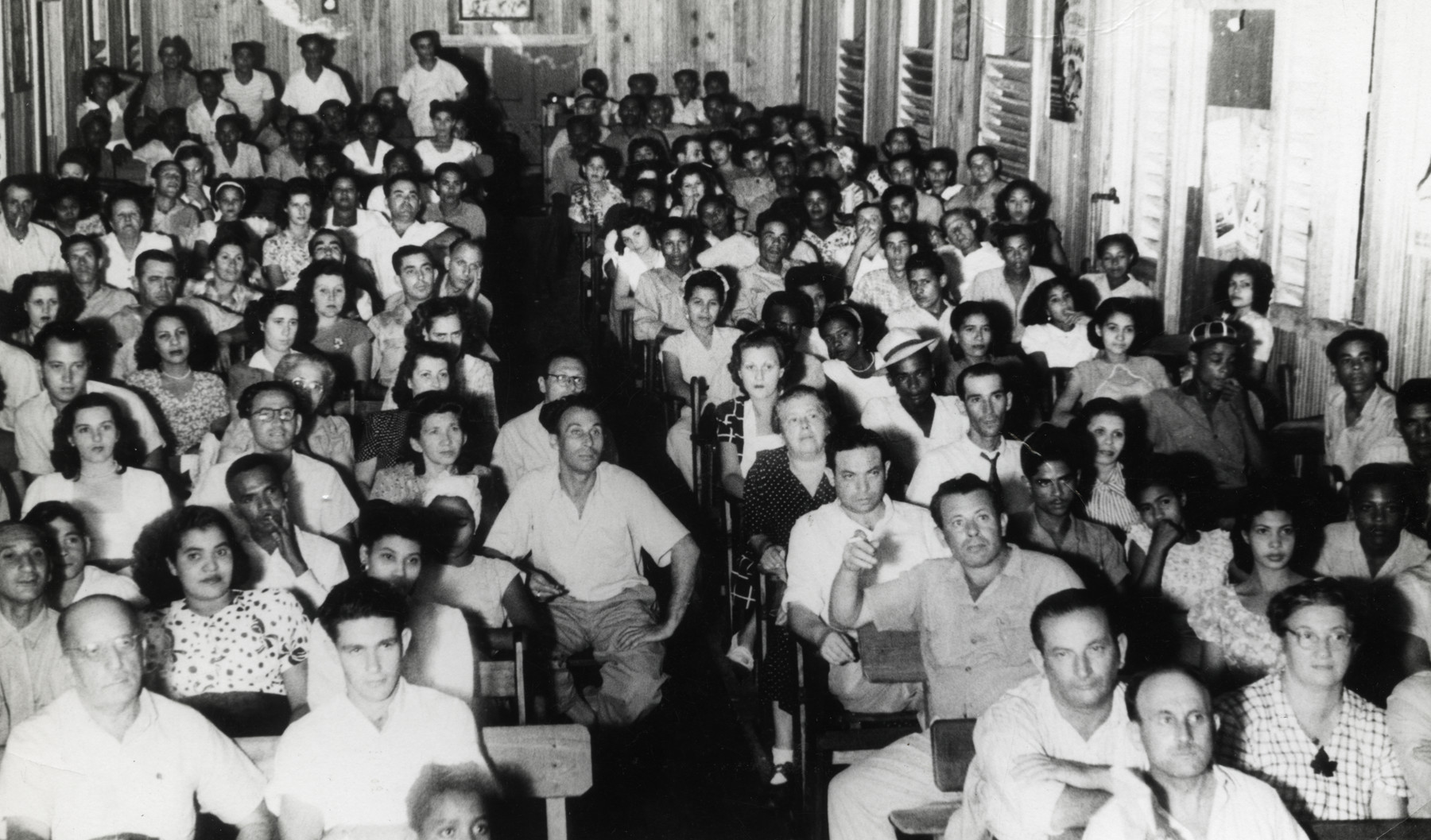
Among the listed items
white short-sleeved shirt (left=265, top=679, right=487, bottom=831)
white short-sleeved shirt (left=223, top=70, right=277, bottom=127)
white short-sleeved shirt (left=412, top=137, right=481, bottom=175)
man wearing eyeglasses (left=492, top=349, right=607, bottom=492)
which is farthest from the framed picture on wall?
white short-sleeved shirt (left=265, top=679, right=487, bottom=831)

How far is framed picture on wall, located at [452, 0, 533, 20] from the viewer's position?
1614 centimetres

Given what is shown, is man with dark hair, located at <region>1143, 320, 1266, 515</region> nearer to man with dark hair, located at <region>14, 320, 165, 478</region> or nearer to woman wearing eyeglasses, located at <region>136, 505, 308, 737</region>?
woman wearing eyeglasses, located at <region>136, 505, 308, 737</region>

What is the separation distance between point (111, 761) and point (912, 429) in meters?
3.42

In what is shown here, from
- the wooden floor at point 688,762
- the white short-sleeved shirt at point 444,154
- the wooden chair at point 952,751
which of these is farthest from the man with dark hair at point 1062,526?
the white short-sleeved shirt at point 444,154

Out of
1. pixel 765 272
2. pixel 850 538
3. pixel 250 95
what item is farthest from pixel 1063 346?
pixel 250 95

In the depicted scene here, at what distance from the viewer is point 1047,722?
344 cm

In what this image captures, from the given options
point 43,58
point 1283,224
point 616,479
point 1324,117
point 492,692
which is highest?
point 43,58

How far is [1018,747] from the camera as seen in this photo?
10.9 ft

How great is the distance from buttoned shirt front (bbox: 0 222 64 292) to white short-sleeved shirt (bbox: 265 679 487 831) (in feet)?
18.8

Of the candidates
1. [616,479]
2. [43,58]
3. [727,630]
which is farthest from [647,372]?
[43,58]

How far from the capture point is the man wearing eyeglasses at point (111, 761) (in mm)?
3410

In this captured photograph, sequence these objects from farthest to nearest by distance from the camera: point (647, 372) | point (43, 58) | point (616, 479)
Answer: point (43, 58), point (647, 372), point (616, 479)

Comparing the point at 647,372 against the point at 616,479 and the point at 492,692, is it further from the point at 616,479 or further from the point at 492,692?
the point at 492,692

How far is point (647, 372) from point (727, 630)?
7.56ft
